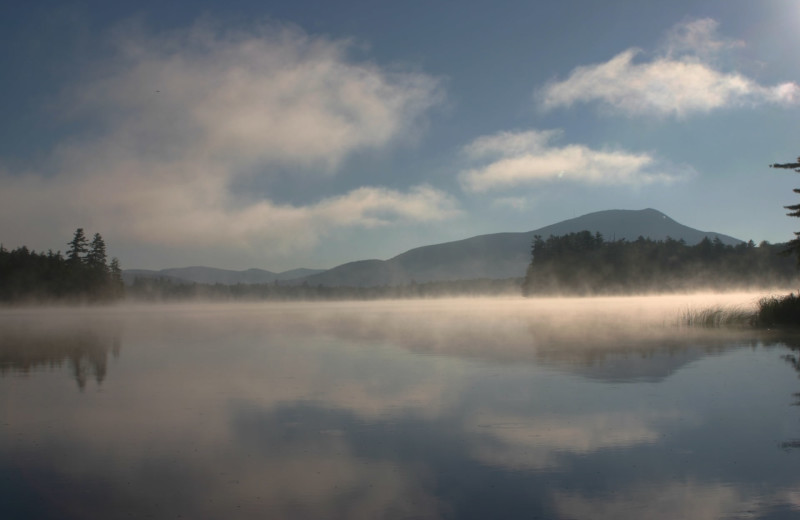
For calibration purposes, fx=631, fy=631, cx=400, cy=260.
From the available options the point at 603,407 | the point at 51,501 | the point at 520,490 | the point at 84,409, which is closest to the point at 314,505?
the point at 520,490

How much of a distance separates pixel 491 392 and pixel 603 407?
3.14 m

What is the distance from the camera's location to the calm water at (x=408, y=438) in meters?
8.19

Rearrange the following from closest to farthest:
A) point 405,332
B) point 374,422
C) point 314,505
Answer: point 314,505, point 374,422, point 405,332

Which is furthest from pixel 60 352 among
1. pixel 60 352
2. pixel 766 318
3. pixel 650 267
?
pixel 650 267

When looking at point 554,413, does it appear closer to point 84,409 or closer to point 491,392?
point 491,392

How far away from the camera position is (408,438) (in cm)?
1151

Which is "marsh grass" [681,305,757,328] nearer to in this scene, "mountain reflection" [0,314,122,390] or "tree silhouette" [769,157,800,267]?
"tree silhouette" [769,157,800,267]

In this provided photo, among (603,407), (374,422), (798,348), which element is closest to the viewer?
(374,422)

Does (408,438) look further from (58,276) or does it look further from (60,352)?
(58,276)

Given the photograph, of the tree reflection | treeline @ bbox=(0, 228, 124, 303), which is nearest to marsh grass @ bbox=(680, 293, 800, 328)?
the tree reflection

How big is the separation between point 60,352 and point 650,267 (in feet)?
444

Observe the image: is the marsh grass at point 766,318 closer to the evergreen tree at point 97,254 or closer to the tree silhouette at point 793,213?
the tree silhouette at point 793,213

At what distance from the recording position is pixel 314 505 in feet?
26.8

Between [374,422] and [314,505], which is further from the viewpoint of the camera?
[374,422]
